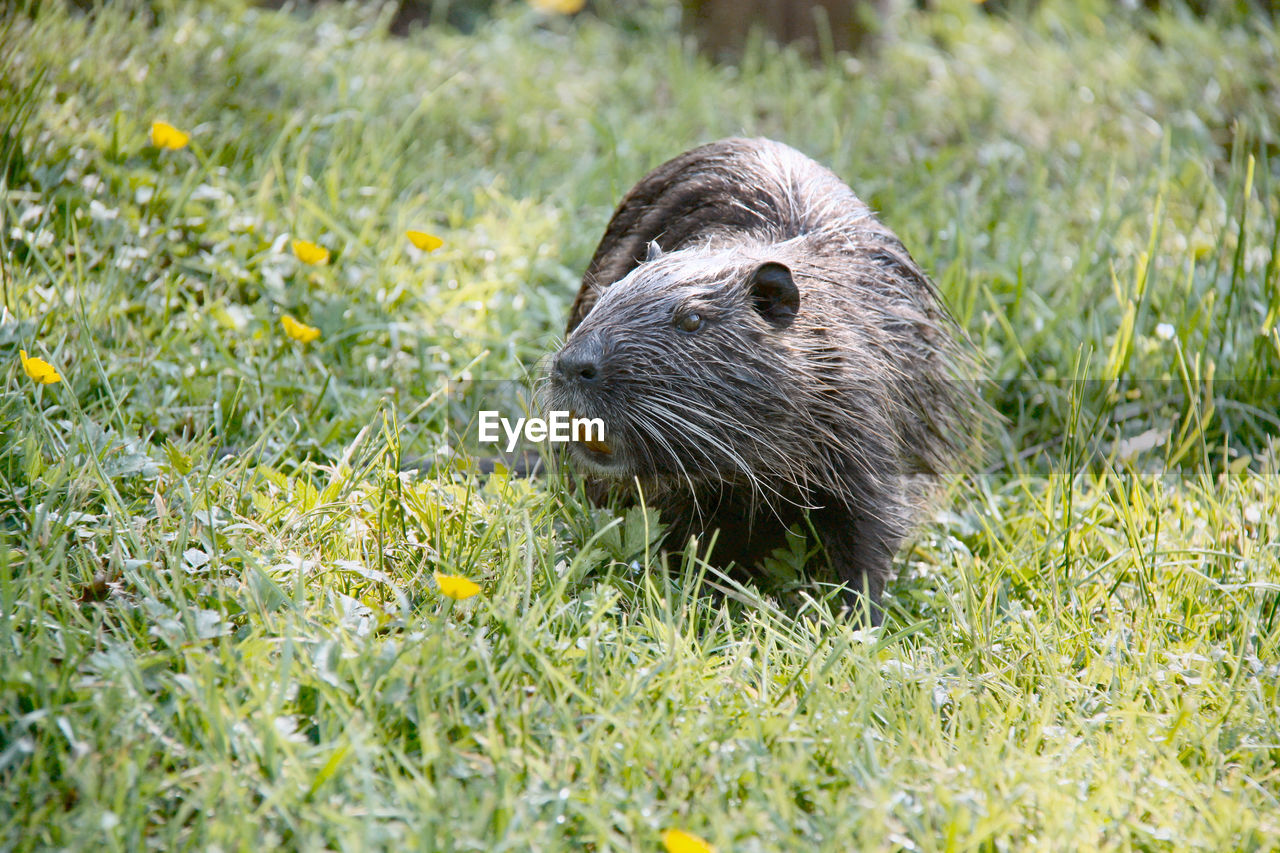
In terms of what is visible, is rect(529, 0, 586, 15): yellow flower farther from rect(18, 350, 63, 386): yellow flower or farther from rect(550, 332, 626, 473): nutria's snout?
rect(18, 350, 63, 386): yellow flower

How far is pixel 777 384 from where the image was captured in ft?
9.18

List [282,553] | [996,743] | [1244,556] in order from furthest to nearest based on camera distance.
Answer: [1244,556] < [282,553] < [996,743]

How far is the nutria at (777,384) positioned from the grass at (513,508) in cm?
18

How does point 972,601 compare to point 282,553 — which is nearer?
point 282,553

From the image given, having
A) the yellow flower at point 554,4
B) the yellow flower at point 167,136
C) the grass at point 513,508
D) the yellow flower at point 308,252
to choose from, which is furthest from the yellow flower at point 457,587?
the yellow flower at point 554,4

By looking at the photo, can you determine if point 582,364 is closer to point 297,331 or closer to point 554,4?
point 297,331

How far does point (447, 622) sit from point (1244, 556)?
2.10 m

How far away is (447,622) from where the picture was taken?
237cm

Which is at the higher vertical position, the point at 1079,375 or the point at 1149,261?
the point at 1149,261

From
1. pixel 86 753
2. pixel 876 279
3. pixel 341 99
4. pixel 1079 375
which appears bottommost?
pixel 86 753

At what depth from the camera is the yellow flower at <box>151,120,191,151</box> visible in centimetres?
374

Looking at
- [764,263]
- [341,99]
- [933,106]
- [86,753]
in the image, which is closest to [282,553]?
[86,753]

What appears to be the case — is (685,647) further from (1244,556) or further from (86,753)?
(1244,556)

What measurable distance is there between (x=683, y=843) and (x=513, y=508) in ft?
3.89
